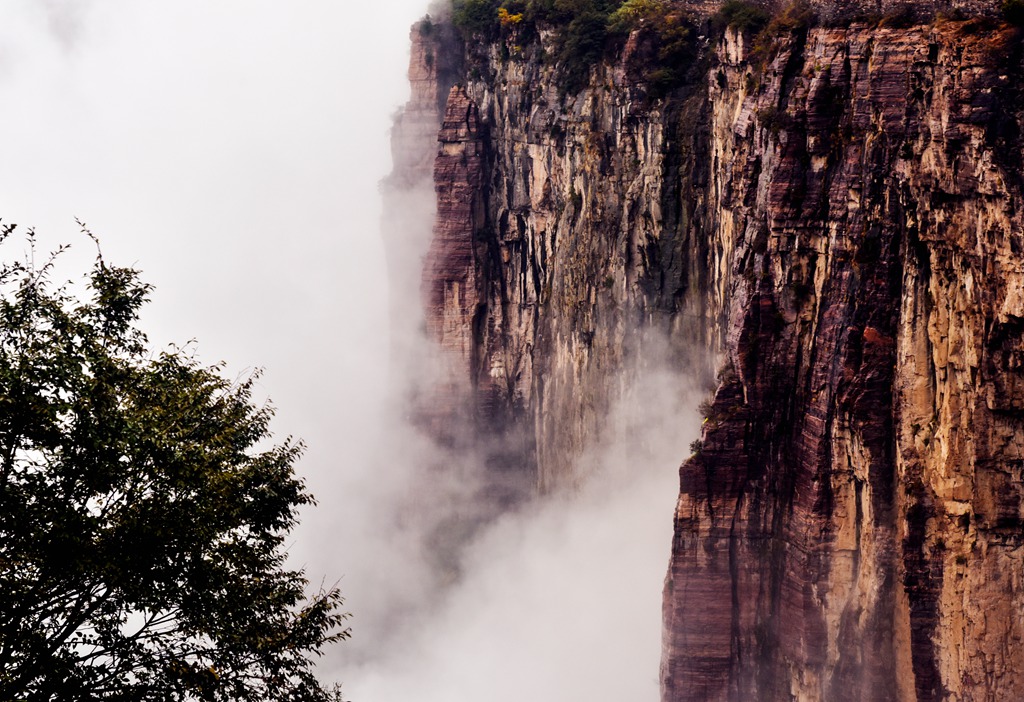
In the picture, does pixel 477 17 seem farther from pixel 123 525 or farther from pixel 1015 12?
pixel 123 525

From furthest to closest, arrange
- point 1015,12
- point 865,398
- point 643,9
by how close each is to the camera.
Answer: point 643,9
point 865,398
point 1015,12

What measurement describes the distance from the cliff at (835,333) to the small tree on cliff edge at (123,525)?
2055cm

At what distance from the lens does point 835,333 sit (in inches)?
1994

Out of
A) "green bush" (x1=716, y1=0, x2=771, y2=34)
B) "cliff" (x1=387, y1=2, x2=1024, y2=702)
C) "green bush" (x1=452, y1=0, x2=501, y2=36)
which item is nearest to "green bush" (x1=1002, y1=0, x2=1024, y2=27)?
"cliff" (x1=387, y1=2, x2=1024, y2=702)

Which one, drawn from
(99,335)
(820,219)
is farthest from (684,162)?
(99,335)

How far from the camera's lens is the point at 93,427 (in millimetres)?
32156

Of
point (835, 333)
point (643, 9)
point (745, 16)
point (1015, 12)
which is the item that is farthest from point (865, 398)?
point (643, 9)

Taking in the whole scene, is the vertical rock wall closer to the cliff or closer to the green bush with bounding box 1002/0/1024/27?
the cliff

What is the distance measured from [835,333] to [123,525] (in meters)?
26.3

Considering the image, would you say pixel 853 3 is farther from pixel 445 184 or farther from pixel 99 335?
Answer: pixel 445 184

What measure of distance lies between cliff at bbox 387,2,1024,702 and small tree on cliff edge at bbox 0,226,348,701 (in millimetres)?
20552

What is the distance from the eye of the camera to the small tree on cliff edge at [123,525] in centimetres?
3152

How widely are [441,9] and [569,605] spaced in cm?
4158

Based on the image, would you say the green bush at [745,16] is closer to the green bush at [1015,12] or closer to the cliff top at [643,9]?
the cliff top at [643,9]
